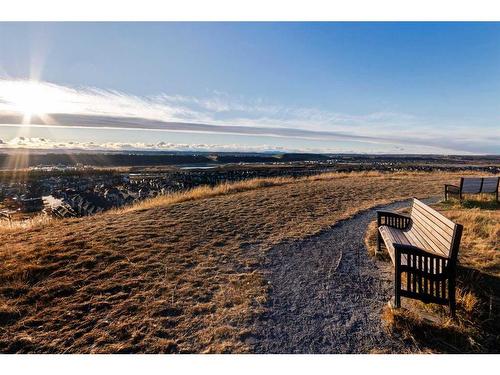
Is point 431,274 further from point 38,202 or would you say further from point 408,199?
point 38,202

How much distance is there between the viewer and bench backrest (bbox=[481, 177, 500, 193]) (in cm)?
1183

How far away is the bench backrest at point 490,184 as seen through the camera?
38.8 feet

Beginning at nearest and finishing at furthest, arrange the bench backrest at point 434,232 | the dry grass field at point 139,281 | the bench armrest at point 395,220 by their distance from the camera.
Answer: the dry grass field at point 139,281
the bench backrest at point 434,232
the bench armrest at point 395,220

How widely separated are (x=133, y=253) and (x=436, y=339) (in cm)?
513

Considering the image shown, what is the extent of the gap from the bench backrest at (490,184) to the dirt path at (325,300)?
27.0 feet

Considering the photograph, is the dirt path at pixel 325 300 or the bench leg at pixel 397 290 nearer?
the dirt path at pixel 325 300

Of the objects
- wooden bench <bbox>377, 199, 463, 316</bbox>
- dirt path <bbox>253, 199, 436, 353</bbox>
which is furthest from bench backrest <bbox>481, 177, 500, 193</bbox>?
wooden bench <bbox>377, 199, 463, 316</bbox>

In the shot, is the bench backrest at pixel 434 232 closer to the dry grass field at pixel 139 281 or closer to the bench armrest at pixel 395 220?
the bench armrest at pixel 395 220

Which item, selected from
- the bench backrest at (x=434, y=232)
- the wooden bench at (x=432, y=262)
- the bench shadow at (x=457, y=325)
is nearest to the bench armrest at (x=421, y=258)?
the wooden bench at (x=432, y=262)

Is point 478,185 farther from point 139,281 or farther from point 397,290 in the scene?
point 139,281

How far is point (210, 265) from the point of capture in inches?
219

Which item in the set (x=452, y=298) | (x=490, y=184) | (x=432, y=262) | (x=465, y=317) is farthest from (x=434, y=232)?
(x=490, y=184)

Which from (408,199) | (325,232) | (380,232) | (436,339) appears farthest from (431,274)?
(408,199)

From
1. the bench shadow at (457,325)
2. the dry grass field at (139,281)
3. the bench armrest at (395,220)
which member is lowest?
the dry grass field at (139,281)
